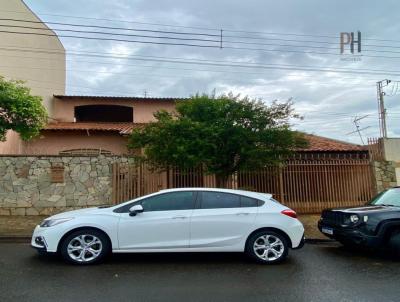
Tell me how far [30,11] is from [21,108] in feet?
39.7

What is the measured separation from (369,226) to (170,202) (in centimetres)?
396

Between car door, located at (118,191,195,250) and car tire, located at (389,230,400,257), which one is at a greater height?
car door, located at (118,191,195,250)

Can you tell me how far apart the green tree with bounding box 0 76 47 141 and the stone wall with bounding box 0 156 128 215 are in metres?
2.60

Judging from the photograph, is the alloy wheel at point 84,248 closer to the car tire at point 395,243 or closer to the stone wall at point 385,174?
the car tire at point 395,243

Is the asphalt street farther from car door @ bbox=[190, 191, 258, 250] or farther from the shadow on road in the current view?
car door @ bbox=[190, 191, 258, 250]

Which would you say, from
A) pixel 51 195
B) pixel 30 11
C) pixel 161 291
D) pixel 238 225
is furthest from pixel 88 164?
pixel 30 11

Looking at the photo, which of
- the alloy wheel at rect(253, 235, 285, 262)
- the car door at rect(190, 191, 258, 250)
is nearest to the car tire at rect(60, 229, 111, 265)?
the car door at rect(190, 191, 258, 250)

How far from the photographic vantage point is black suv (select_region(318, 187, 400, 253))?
26.4 feet

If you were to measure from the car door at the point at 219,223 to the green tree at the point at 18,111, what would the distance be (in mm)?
6103

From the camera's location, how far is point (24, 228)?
11.5 meters

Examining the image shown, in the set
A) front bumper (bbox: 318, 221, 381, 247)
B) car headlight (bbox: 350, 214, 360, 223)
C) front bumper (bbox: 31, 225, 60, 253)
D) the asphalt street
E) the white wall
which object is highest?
the white wall

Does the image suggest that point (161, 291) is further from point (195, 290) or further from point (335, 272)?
point (335, 272)

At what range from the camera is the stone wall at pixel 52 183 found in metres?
13.8

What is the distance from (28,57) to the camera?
20828 mm
